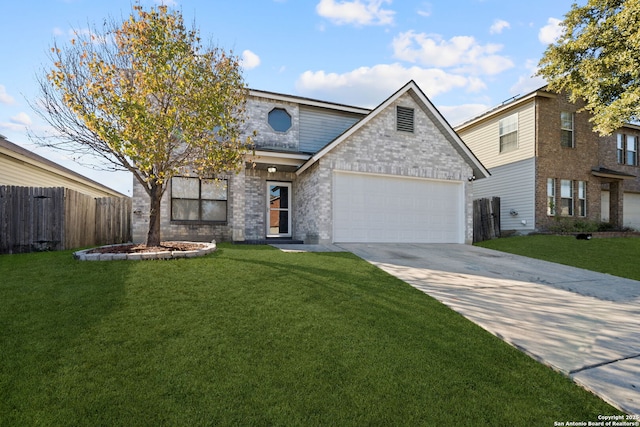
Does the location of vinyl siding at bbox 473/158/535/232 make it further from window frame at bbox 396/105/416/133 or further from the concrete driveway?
window frame at bbox 396/105/416/133

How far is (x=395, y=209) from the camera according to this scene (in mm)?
12922

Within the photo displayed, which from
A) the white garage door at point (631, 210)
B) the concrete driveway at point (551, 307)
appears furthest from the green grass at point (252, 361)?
the white garage door at point (631, 210)

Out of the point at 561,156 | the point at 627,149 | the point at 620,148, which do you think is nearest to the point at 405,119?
the point at 561,156

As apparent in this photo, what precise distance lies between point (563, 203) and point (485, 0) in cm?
1239

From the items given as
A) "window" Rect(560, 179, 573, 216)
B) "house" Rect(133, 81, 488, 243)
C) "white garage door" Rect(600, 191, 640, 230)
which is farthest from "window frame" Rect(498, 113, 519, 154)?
"white garage door" Rect(600, 191, 640, 230)

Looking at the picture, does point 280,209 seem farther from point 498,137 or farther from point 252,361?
point 498,137

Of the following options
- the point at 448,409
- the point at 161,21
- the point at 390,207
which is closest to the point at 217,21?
the point at 161,21

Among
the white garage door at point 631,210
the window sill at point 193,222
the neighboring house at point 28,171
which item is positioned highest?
the neighboring house at point 28,171

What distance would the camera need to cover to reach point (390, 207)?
42.2ft

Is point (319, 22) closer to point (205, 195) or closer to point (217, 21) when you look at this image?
point (217, 21)

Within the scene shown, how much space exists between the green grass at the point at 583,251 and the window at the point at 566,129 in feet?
18.5

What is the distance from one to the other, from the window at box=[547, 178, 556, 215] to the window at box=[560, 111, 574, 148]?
2.18 meters

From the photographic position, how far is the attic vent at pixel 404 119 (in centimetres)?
1297

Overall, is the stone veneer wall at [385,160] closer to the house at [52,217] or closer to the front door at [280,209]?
the front door at [280,209]
